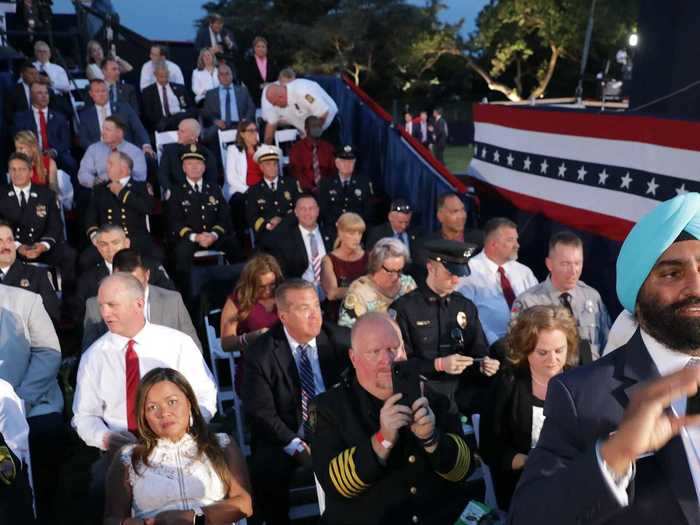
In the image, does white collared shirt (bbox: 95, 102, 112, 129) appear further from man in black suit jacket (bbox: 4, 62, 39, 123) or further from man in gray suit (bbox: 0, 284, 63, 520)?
man in gray suit (bbox: 0, 284, 63, 520)

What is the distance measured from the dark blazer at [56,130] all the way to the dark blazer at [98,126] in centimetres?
34

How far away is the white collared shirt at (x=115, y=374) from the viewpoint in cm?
389

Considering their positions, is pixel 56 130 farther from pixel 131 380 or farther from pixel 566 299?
pixel 566 299

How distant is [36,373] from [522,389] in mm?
2637

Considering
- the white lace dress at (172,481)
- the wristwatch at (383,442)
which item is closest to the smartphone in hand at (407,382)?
the wristwatch at (383,442)

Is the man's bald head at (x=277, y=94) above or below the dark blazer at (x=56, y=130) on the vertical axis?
above

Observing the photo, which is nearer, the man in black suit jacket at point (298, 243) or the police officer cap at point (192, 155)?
the man in black suit jacket at point (298, 243)

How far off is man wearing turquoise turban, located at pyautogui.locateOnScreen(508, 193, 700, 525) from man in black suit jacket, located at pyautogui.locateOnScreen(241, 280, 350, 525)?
8.90 ft

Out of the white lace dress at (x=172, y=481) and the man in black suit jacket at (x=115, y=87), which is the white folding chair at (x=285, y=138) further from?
the white lace dress at (x=172, y=481)

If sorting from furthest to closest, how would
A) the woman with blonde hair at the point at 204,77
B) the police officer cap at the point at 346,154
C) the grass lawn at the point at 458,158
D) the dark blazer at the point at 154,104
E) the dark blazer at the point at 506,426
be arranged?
1. the grass lawn at the point at 458,158
2. the woman with blonde hair at the point at 204,77
3. the dark blazer at the point at 154,104
4. the police officer cap at the point at 346,154
5. the dark blazer at the point at 506,426

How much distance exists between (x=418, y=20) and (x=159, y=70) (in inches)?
823

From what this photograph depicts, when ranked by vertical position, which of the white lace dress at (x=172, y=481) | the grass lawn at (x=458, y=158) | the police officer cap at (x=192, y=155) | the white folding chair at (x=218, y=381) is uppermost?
the police officer cap at (x=192, y=155)

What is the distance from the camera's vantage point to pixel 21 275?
17.1 ft

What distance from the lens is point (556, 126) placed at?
6781mm
